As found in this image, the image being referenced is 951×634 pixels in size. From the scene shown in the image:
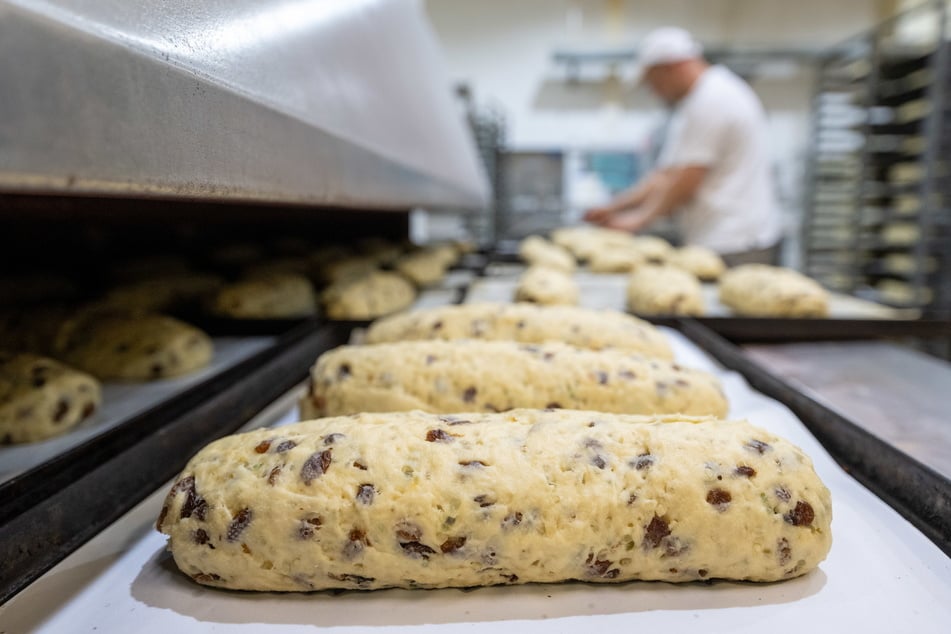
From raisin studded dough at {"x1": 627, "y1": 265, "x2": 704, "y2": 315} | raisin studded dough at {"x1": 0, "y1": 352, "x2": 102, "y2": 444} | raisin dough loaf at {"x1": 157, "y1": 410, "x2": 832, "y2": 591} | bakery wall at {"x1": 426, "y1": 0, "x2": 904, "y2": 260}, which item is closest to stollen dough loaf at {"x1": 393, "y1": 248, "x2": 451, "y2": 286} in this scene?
raisin studded dough at {"x1": 627, "y1": 265, "x2": 704, "y2": 315}

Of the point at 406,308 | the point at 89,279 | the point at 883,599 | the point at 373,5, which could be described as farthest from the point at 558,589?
the point at 89,279

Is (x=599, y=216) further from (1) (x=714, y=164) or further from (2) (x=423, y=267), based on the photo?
(2) (x=423, y=267)

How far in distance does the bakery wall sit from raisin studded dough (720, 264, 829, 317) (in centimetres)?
463

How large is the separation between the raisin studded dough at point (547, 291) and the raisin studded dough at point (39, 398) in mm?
1321

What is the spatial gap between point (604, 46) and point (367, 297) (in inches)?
216

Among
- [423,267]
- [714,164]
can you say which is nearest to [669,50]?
[714,164]

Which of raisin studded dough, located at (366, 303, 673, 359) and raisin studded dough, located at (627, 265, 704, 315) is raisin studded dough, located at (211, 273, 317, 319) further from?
raisin studded dough, located at (627, 265, 704, 315)

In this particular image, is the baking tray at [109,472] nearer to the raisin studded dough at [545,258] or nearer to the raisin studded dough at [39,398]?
the raisin studded dough at [39,398]

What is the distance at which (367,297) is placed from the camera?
7.06ft

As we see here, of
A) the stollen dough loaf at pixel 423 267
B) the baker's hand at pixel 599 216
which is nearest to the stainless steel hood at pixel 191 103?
the stollen dough loaf at pixel 423 267

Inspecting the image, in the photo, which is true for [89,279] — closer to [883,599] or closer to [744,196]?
[883,599]

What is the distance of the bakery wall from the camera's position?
6777mm

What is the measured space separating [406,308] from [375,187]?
1265 mm

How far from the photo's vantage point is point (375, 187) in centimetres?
108
